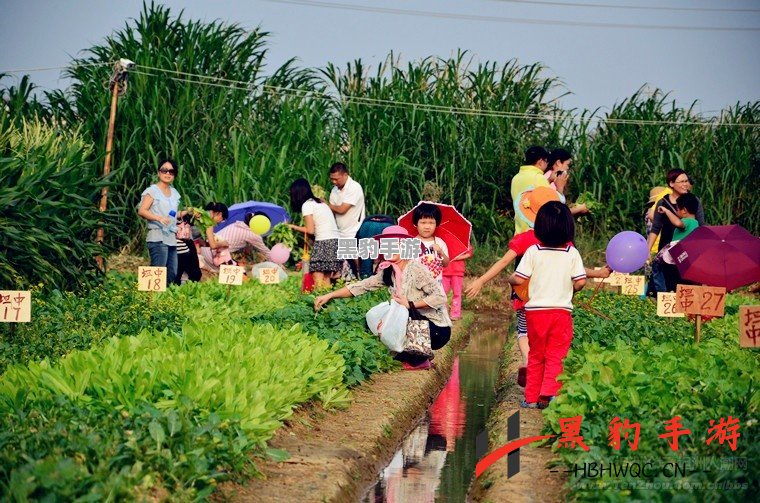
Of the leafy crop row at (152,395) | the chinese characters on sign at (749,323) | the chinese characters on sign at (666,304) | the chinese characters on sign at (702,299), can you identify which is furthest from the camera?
the chinese characters on sign at (666,304)

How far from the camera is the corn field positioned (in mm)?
22031

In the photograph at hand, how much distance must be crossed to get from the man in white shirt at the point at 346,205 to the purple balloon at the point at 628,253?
3789 millimetres

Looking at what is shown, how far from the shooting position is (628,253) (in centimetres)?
1212

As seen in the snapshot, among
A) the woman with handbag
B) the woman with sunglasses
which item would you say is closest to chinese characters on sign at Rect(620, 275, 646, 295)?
the woman with handbag

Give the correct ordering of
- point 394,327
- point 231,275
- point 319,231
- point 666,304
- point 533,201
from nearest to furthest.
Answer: point 533,201 → point 394,327 → point 666,304 → point 231,275 → point 319,231

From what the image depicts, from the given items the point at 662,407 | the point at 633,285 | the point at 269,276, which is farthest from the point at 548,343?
the point at 269,276

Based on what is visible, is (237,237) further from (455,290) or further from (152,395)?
(152,395)

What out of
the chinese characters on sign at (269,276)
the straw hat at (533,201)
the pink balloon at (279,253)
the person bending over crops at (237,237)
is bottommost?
the chinese characters on sign at (269,276)

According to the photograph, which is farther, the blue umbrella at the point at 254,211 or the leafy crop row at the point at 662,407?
the blue umbrella at the point at 254,211

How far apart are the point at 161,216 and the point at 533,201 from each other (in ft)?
18.7

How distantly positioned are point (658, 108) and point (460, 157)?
4.56 meters

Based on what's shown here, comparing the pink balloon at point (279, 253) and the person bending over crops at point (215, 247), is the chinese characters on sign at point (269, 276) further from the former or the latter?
the pink balloon at point (279, 253)

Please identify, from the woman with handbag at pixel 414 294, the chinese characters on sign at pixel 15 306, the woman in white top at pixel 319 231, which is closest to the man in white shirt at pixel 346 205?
the woman in white top at pixel 319 231

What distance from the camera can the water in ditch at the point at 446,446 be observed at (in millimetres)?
6668
